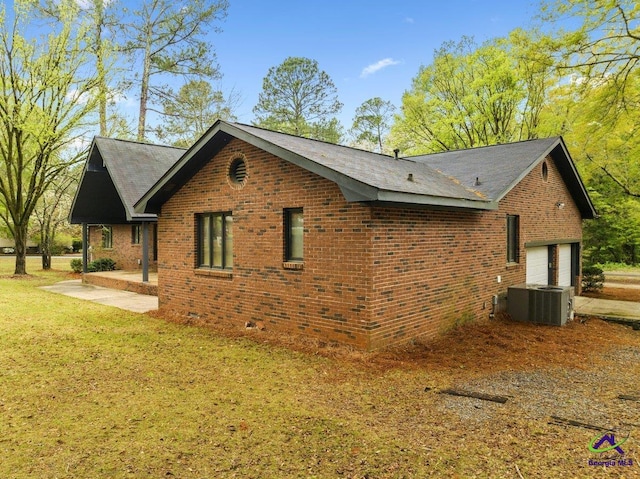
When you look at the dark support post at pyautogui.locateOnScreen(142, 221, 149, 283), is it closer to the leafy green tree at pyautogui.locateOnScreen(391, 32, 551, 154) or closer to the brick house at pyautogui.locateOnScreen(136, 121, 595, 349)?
the brick house at pyautogui.locateOnScreen(136, 121, 595, 349)

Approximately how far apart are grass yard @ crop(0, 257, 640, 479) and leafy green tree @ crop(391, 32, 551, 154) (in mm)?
18197

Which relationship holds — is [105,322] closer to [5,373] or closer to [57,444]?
[5,373]

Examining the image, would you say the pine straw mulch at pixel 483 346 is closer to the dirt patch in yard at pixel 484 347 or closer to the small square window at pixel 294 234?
the dirt patch in yard at pixel 484 347

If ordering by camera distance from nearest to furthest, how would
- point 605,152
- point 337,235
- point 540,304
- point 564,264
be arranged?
1. point 337,235
2. point 540,304
3. point 564,264
4. point 605,152

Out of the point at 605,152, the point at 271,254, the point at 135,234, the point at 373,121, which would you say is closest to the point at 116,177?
the point at 135,234

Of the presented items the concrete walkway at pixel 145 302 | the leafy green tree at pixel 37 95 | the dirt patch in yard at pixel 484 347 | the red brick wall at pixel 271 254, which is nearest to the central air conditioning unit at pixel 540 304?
the dirt patch in yard at pixel 484 347

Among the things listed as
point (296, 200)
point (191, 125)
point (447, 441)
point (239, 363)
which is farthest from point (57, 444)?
point (191, 125)

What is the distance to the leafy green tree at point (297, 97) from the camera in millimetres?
33531

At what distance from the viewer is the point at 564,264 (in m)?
15.4

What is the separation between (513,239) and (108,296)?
13.1m

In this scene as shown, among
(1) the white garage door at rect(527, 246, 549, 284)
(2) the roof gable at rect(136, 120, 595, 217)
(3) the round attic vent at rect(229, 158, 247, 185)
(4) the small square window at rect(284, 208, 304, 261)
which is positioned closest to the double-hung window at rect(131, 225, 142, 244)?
(2) the roof gable at rect(136, 120, 595, 217)

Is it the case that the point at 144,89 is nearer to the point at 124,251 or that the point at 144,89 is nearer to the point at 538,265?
the point at 124,251

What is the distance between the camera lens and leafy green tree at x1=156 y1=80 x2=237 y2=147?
100 ft

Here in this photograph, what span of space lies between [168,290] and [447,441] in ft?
28.7
